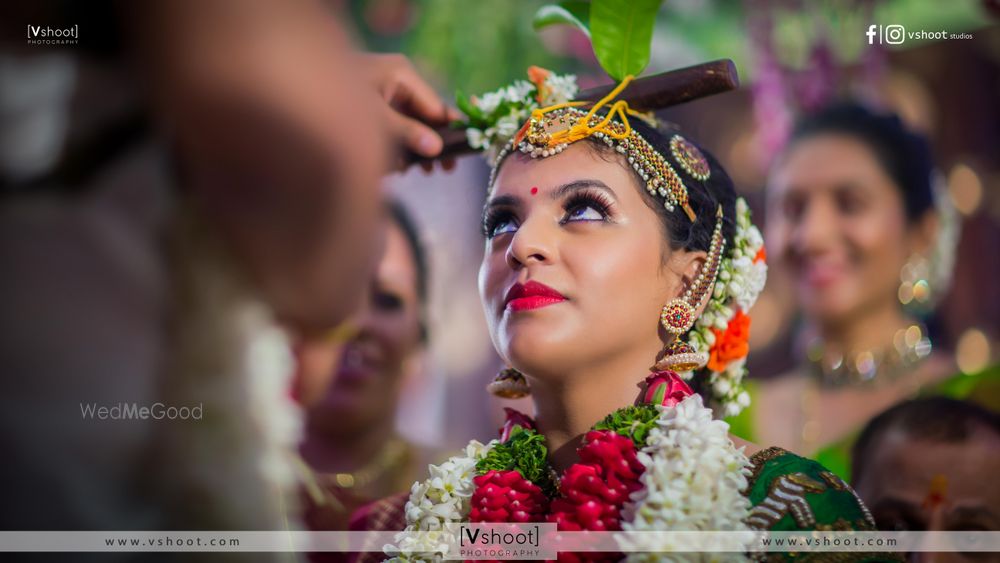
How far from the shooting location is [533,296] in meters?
1.89

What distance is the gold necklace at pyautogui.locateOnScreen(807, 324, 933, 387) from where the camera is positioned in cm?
385

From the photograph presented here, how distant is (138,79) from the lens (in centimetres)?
137

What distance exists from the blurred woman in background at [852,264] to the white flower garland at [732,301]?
1545mm

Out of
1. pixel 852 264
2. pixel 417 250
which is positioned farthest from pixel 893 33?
pixel 417 250

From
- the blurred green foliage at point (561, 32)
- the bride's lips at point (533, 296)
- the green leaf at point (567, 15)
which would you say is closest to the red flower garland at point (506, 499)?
the bride's lips at point (533, 296)

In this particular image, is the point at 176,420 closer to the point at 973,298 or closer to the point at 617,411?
the point at 617,411

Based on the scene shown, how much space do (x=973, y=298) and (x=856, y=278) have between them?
1.56 m

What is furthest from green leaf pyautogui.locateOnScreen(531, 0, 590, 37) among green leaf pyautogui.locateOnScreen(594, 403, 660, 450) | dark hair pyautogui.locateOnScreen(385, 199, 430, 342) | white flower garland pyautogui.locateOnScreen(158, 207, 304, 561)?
dark hair pyautogui.locateOnScreen(385, 199, 430, 342)

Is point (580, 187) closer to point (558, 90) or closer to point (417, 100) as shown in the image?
point (558, 90)

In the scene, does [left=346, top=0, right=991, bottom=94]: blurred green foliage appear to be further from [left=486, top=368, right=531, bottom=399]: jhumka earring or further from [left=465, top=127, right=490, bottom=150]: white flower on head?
[left=486, top=368, right=531, bottom=399]: jhumka earring

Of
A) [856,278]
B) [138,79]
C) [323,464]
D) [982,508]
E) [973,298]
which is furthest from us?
[973,298]

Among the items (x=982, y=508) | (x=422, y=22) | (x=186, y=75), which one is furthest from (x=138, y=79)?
(x=422, y=22)

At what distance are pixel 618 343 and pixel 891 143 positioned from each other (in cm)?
267

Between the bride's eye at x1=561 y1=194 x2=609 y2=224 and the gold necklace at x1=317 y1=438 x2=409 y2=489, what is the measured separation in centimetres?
165
